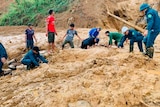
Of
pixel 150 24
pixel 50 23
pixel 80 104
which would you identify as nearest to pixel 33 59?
pixel 50 23

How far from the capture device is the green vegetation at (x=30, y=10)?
21391 millimetres

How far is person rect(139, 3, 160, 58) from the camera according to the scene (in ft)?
30.8

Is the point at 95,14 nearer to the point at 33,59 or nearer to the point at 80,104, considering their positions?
the point at 33,59

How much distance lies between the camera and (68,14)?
2011cm

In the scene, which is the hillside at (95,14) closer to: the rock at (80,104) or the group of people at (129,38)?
the group of people at (129,38)

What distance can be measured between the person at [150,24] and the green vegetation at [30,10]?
1201 cm

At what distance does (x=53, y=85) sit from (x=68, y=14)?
12574mm

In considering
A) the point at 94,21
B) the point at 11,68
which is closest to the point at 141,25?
the point at 94,21

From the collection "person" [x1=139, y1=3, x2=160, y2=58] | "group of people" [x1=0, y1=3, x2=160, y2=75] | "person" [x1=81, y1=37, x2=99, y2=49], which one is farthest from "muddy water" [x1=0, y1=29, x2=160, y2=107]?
"person" [x1=81, y1=37, x2=99, y2=49]

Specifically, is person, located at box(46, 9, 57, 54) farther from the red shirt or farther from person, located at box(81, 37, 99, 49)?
person, located at box(81, 37, 99, 49)

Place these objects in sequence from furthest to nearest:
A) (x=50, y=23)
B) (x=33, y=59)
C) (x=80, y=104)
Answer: (x=50, y=23)
(x=33, y=59)
(x=80, y=104)

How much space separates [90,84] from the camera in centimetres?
765

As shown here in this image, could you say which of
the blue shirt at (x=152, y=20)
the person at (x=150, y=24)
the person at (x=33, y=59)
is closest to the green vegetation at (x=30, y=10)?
the person at (x=33, y=59)

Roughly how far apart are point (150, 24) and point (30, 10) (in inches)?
550
